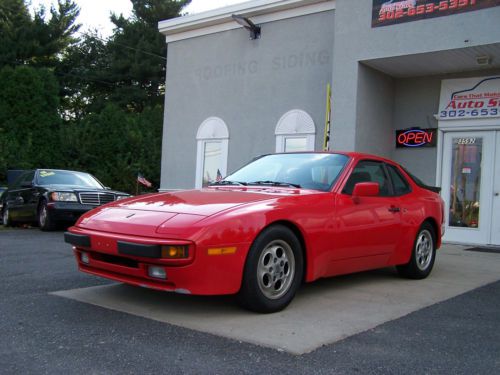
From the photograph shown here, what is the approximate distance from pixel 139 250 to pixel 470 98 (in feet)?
28.3

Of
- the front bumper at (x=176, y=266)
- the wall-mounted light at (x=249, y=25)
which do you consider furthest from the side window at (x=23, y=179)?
the front bumper at (x=176, y=266)

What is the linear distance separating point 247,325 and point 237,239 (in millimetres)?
634

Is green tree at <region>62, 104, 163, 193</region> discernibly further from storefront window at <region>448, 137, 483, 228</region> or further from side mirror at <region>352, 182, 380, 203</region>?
side mirror at <region>352, 182, 380, 203</region>

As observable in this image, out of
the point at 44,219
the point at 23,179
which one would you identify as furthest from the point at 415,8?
the point at 23,179

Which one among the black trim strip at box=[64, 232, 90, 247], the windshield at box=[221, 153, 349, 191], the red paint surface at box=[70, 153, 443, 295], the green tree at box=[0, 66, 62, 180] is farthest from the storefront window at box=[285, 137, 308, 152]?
the green tree at box=[0, 66, 62, 180]

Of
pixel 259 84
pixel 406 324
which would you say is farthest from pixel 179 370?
pixel 259 84

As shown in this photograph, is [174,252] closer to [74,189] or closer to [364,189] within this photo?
[364,189]

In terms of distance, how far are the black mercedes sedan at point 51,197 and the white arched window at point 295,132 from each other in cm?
389

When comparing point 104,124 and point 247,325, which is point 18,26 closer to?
point 104,124

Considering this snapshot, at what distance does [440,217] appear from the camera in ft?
22.0

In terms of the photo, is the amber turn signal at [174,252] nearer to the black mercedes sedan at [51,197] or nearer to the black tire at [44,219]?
the black mercedes sedan at [51,197]

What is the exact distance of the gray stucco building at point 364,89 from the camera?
9.84 m

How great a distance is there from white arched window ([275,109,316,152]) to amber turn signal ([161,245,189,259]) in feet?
28.5

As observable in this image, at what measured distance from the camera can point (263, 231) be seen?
4250 mm
